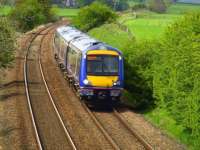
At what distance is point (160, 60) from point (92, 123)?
162 inches

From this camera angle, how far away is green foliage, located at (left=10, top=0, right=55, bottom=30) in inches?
3198

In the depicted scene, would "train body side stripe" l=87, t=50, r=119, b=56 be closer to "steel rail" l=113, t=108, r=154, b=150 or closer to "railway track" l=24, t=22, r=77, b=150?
"steel rail" l=113, t=108, r=154, b=150

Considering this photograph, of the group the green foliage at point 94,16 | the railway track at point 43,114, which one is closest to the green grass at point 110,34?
the green foliage at point 94,16

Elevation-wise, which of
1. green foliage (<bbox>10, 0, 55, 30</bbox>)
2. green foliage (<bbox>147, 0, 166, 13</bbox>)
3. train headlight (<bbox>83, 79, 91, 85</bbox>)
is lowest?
green foliage (<bbox>147, 0, 166, 13</bbox>)

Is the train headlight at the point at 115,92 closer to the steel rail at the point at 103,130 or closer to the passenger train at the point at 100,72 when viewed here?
the passenger train at the point at 100,72

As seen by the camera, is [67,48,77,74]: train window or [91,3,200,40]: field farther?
[91,3,200,40]: field

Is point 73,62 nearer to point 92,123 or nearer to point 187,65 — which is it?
point 92,123

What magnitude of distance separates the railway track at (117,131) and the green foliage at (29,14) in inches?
2339

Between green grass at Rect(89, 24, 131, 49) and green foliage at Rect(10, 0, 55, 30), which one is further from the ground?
green grass at Rect(89, 24, 131, 49)

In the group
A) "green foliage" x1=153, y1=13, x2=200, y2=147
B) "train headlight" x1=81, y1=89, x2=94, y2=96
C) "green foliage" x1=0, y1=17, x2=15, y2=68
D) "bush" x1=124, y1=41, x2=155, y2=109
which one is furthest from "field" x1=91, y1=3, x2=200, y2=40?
"green foliage" x1=0, y1=17, x2=15, y2=68

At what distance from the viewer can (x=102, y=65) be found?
77.5 ft

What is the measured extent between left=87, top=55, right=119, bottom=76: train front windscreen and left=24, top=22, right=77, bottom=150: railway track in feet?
8.55

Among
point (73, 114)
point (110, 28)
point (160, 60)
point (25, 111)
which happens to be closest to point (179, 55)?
point (160, 60)

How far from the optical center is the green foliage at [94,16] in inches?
2491
